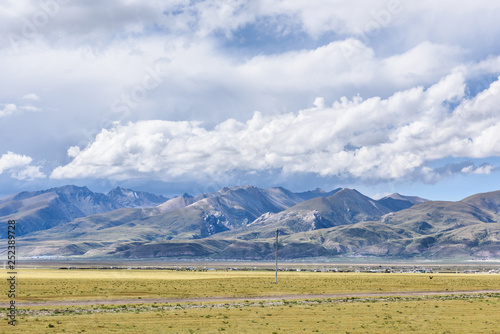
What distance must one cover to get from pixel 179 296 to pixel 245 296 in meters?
12.4

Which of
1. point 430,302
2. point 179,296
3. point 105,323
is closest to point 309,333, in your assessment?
point 105,323

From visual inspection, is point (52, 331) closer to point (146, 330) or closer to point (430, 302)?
point (146, 330)

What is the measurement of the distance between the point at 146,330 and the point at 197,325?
19.8ft

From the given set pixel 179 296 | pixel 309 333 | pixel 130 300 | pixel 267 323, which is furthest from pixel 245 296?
pixel 309 333

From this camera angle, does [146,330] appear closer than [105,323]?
Yes

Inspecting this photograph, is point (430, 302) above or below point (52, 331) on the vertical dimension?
below

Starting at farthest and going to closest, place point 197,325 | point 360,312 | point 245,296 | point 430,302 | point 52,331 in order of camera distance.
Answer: point 245,296 → point 430,302 → point 360,312 → point 197,325 → point 52,331

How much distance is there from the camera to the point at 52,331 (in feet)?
152

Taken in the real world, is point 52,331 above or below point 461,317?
above

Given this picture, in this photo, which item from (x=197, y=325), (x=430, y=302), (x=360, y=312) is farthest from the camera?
(x=430, y=302)

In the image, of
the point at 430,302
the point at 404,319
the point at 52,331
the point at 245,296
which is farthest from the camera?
the point at 245,296

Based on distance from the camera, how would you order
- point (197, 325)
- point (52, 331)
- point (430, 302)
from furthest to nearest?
point (430, 302) → point (197, 325) → point (52, 331)

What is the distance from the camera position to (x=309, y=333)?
47.7m

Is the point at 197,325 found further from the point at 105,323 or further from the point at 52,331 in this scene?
the point at 52,331
